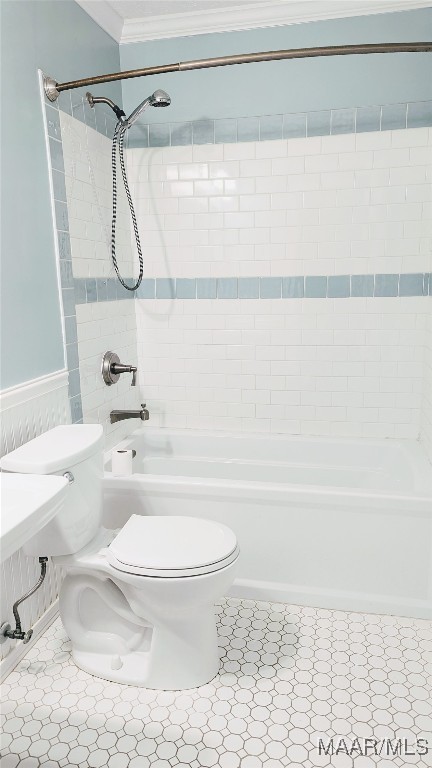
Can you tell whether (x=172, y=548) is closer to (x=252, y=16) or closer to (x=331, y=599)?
(x=331, y=599)

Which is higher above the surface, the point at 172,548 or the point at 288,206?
the point at 288,206

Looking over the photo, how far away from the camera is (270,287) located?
2.79m

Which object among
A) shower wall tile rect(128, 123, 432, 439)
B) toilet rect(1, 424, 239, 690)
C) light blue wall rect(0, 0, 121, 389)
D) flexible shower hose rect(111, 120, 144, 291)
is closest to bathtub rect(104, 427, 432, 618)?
toilet rect(1, 424, 239, 690)

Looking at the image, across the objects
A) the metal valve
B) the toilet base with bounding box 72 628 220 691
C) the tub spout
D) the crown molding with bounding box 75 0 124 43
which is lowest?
the toilet base with bounding box 72 628 220 691

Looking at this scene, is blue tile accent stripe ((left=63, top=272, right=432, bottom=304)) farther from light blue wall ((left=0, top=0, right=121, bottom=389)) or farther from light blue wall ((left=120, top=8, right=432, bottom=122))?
light blue wall ((left=120, top=8, right=432, bottom=122))

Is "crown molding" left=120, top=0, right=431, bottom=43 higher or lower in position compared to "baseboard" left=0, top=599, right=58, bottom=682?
higher

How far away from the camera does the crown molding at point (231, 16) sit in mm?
2406

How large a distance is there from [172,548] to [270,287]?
156 centimetres

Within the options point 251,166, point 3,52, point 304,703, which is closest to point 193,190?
point 251,166

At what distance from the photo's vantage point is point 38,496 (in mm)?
1349

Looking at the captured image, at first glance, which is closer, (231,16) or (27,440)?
(27,440)

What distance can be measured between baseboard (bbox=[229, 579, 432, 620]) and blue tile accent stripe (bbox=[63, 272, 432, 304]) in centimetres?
142

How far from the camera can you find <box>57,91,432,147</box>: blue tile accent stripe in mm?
2477

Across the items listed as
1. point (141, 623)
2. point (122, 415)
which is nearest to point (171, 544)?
point (141, 623)
